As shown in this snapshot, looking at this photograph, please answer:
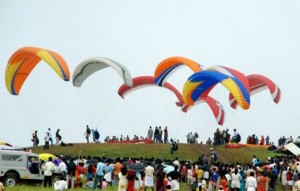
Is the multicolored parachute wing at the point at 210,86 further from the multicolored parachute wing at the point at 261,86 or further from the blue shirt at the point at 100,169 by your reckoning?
the blue shirt at the point at 100,169

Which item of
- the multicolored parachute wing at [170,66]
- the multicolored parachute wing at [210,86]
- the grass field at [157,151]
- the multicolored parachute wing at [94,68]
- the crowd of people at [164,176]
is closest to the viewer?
the crowd of people at [164,176]

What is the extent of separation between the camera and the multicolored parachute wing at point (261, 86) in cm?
5394

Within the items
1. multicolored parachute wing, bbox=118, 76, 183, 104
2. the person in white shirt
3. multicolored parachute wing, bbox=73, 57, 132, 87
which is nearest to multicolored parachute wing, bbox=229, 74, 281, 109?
multicolored parachute wing, bbox=118, 76, 183, 104

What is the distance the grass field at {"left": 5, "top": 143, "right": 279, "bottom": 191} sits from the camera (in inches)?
2116

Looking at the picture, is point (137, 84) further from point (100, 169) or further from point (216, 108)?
point (100, 169)

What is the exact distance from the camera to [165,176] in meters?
32.8

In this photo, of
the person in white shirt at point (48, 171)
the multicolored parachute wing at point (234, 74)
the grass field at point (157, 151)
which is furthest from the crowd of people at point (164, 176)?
the grass field at point (157, 151)

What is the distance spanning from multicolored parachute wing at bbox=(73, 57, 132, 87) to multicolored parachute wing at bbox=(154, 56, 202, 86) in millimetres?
6342

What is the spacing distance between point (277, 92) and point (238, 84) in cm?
899

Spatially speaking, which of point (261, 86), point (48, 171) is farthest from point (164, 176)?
point (261, 86)

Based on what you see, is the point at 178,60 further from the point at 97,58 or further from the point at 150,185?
the point at 150,185

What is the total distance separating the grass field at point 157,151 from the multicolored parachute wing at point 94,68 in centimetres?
644

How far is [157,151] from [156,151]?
8 centimetres

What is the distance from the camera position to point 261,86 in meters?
59.4
